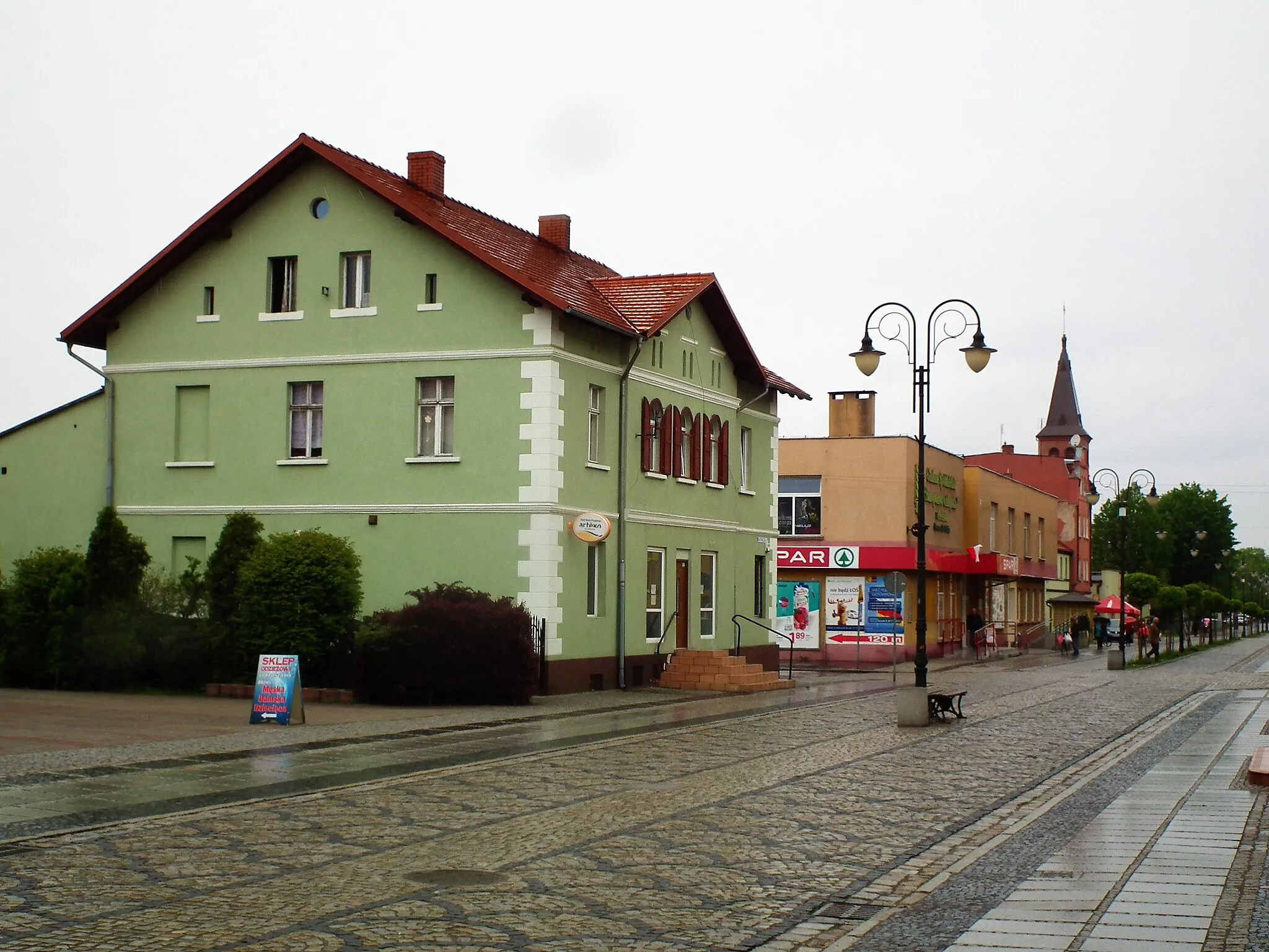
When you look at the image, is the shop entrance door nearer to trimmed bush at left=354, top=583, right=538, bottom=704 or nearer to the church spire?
trimmed bush at left=354, top=583, right=538, bottom=704

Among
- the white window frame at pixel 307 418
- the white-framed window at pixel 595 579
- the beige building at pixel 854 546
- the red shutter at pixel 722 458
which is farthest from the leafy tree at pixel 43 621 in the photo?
the beige building at pixel 854 546

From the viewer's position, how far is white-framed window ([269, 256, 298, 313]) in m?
32.4

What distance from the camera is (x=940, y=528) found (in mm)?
61062

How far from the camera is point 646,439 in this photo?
34.4 metres

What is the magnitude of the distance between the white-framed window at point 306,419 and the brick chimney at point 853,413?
A: 1333 inches

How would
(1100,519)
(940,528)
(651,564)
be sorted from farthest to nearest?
1. (1100,519)
2. (940,528)
3. (651,564)

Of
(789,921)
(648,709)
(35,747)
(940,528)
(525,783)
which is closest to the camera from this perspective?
(789,921)

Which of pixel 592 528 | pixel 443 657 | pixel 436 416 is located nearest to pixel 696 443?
pixel 592 528

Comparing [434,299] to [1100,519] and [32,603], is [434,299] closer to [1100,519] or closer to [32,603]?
[32,603]

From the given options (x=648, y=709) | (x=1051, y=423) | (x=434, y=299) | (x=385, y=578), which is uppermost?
(x=1051, y=423)

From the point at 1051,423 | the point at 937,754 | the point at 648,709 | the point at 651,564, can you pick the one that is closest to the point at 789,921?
the point at 937,754

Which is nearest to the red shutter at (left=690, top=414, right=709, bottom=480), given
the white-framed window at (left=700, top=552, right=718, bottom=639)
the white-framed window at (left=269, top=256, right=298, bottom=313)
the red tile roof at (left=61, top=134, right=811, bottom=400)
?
the white-framed window at (left=700, top=552, right=718, bottom=639)

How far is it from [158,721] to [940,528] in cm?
4308

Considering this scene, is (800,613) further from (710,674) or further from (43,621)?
(43,621)
